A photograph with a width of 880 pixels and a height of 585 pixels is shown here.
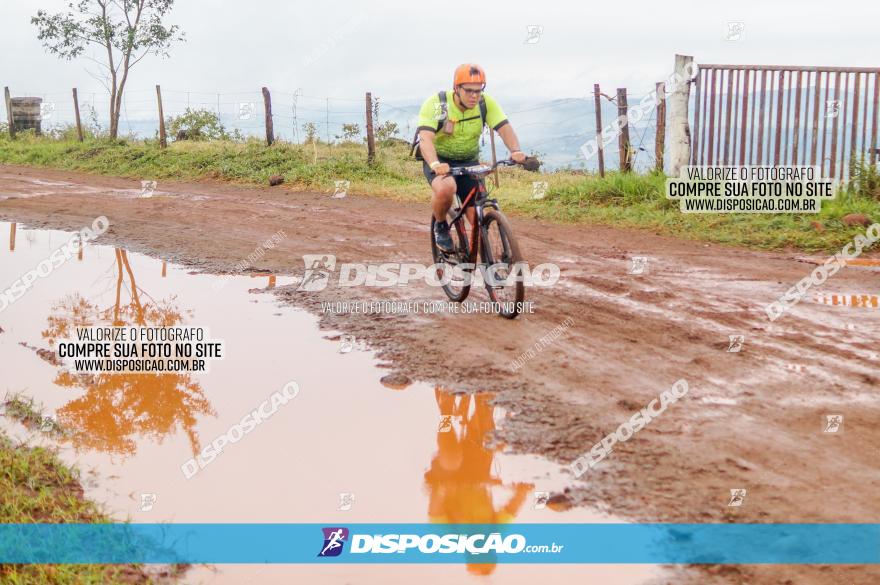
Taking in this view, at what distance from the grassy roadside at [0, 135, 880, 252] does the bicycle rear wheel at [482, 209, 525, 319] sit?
4.66 metres

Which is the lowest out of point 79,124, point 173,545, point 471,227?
point 173,545

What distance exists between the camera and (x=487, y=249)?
278 inches

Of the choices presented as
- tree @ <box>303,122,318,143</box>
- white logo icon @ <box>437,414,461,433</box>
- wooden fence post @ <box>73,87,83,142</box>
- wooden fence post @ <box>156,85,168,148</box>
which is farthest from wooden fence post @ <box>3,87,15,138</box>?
white logo icon @ <box>437,414,461,433</box>

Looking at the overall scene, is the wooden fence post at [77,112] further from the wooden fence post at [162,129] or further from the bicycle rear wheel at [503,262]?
the bicycle rear wheel at [503,262]

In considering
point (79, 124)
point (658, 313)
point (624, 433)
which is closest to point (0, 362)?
point (624, 433)

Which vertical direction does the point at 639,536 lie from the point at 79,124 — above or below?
below

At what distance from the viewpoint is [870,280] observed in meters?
8.08

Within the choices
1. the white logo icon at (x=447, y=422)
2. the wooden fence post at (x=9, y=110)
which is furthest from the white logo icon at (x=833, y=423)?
the wooden fence post at (x=9, y=110)

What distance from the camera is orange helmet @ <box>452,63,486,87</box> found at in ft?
22.2

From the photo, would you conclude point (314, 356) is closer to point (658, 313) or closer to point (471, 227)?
point (471, 227)

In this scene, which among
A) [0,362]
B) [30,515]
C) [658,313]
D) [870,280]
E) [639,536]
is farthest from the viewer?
[870,280]

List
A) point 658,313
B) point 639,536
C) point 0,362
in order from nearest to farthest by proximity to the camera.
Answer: point 639,536
point 0,362
point 658,313

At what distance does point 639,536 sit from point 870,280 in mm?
5813

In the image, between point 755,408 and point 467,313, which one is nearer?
point 755,408
